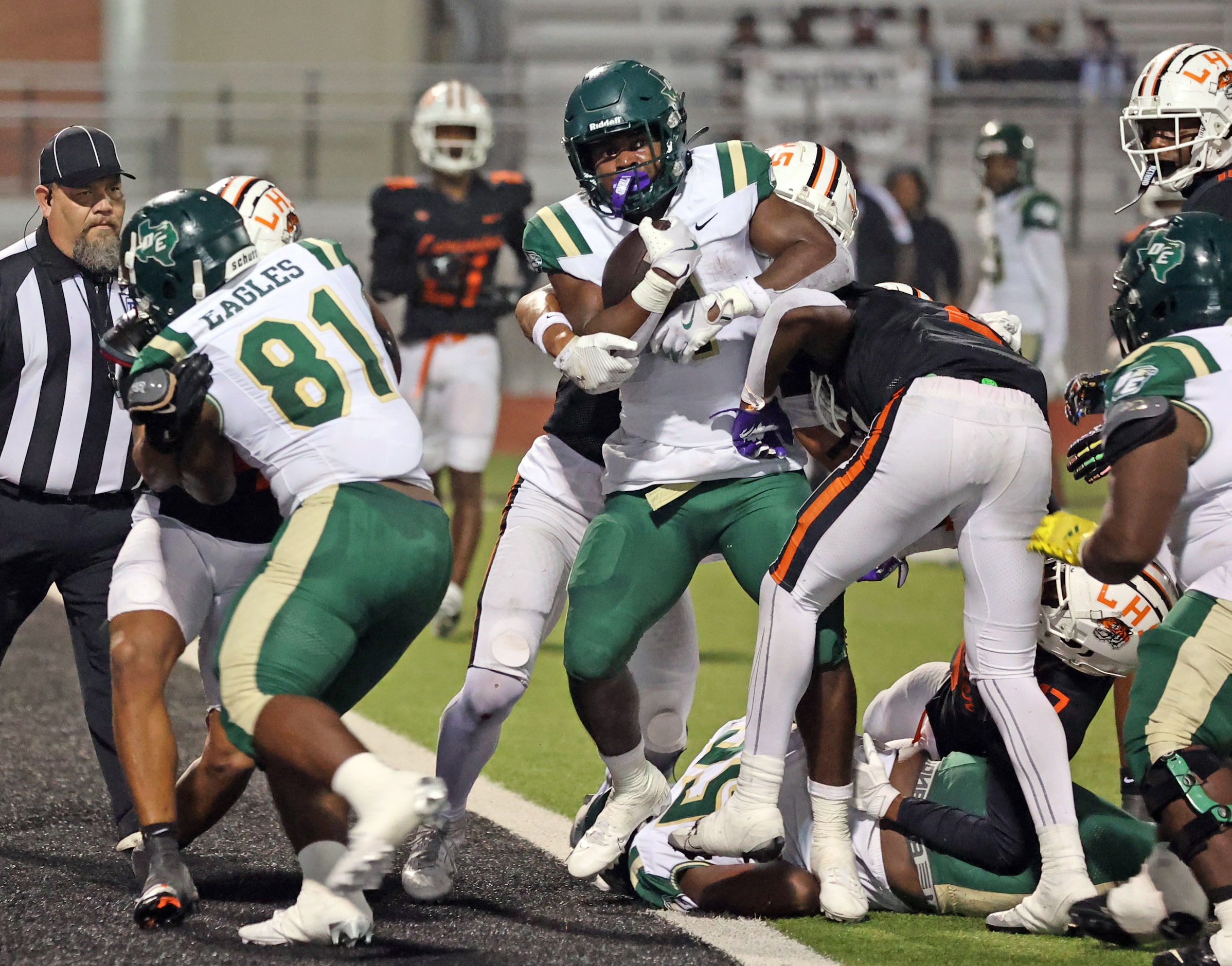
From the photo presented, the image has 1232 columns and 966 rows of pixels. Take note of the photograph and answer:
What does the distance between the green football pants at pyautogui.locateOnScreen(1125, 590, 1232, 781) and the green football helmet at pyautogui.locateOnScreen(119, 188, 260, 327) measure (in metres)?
1.95

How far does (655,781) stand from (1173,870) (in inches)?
44.4


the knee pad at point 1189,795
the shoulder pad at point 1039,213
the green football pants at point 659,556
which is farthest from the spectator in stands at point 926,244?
the knee pad at point 1189,795

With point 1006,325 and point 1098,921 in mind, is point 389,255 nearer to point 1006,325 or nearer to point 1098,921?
point 1006,325

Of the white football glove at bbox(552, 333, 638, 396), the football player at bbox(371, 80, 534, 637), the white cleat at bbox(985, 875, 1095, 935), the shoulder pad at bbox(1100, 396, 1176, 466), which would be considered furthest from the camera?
the football player at bbox(371, 80, 534, 637)

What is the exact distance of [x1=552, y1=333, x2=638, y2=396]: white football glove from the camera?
348 centimetres

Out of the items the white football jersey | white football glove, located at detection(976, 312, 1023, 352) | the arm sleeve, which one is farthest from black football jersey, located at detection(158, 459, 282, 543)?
the arm sleeve

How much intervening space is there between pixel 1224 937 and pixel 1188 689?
0.44 meters

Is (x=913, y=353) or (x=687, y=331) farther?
(x=687, y=331)

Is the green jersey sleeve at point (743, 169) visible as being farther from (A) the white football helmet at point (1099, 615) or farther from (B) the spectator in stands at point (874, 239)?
(B) the spectator in stands at point (874, 239)

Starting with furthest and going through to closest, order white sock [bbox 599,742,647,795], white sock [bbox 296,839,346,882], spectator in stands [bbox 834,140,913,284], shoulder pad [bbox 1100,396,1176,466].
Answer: spectator in stands [bbox 834,140,913,284]
white sock [bbox 599,742,647,795]
white sock [bbox 296,839,346,882]
shoulder pad [bbox 1100,396,1176,466]

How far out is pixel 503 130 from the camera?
543 inches

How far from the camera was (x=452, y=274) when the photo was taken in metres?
7.15

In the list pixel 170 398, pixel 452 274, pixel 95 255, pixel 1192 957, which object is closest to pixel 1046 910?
pixel 1192 957

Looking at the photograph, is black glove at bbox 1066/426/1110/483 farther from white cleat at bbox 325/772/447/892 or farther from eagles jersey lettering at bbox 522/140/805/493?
white cleat at bbox 325/772/447/892
